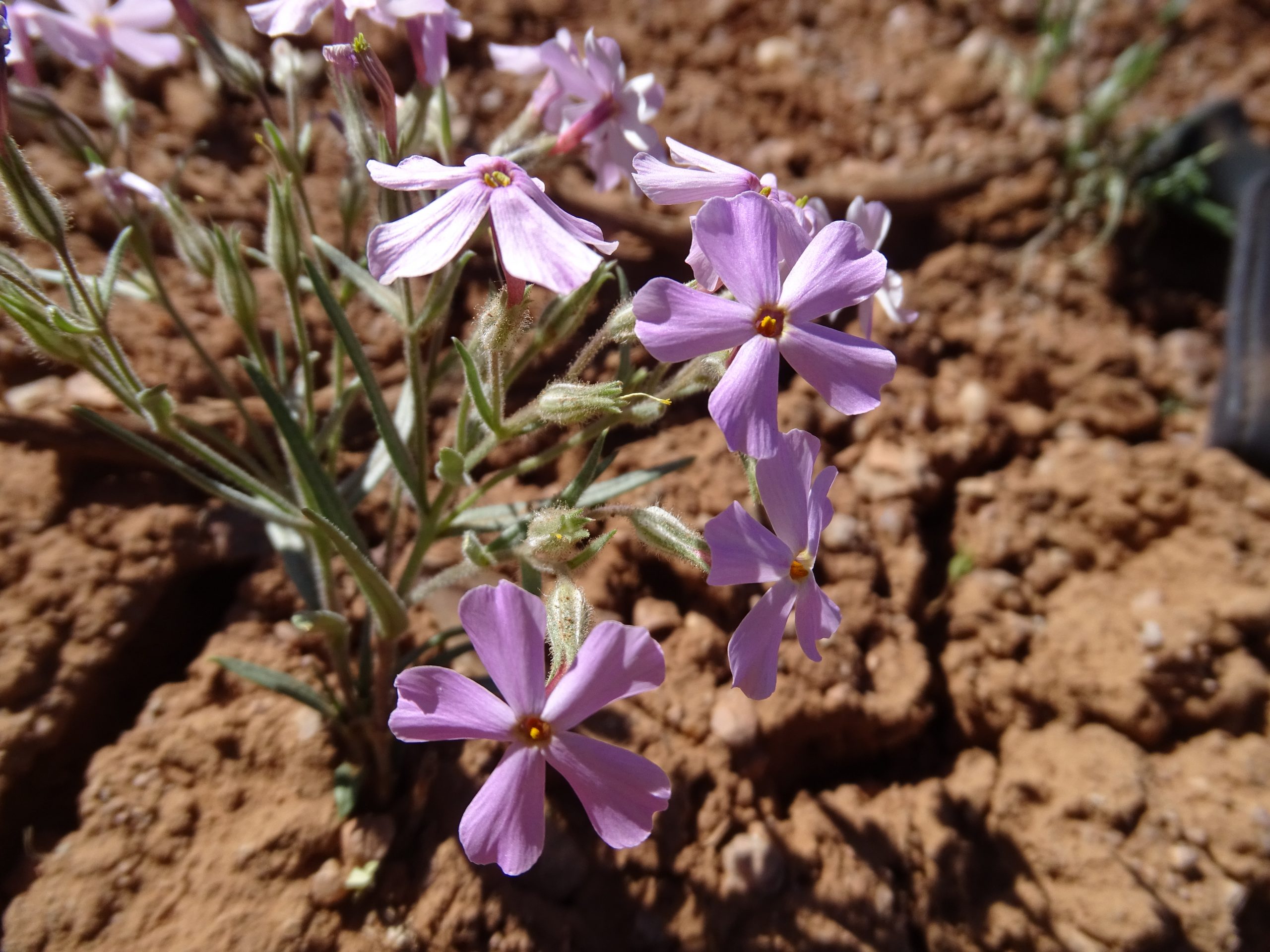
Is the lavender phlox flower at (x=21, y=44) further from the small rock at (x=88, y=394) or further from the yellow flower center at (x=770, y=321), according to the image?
the yellow flower center at (x=770, y=321)

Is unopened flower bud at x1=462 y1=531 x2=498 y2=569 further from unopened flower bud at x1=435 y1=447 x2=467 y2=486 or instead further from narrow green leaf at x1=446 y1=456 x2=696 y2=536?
narrow green leaf at x1=446 y1=456 x2=696 y2=536

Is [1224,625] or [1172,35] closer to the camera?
→ [1224,625]

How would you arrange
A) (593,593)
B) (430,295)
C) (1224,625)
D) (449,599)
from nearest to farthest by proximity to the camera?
(430,295)
(449,599)
(593,593)
(1224,625)

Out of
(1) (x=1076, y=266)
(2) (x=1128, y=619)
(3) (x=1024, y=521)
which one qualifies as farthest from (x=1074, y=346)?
(2) (x=1128, y=619)

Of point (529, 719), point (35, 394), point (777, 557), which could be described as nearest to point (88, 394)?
point (35, 394)

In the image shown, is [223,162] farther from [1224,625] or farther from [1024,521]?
[1224,625]

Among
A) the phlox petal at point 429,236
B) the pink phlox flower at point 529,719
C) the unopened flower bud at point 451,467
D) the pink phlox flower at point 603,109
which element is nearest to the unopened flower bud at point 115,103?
the pink phlox flower at point 603,109

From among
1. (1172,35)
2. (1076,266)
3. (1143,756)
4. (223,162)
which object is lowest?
(1143,756)

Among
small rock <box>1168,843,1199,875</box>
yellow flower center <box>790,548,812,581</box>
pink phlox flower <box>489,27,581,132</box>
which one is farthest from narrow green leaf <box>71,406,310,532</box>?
small rock <box>1168,843,1199,875</box>
